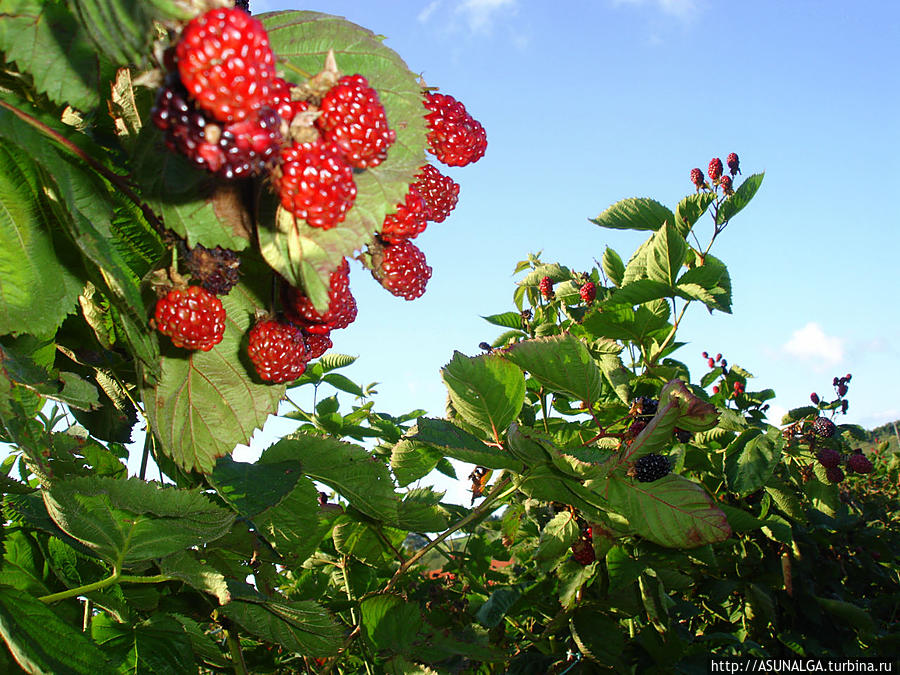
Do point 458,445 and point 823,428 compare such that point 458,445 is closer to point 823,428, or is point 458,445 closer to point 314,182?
point 314,182

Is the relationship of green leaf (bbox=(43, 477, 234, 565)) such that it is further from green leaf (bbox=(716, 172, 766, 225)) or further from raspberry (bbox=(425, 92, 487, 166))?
green leaf (bbox=(716, 172, 766, 225))

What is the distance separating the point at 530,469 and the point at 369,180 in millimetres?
847

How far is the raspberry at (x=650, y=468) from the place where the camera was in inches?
61.5

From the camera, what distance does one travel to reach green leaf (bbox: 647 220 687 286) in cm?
233

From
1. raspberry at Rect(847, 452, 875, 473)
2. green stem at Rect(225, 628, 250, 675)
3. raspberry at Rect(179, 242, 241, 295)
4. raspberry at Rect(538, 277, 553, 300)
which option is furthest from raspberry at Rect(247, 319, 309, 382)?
raspberry at Rect(847, 452, 875, 473)

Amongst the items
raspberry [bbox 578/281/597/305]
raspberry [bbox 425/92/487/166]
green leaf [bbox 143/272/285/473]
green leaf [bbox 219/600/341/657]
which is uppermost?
raspberry [bbox 425/92/487/166]

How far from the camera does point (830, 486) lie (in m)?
3.08

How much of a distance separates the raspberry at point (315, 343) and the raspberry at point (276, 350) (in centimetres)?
6

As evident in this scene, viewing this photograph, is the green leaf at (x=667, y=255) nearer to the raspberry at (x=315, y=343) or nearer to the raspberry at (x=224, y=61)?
the raspberry at (x=315, y=343)

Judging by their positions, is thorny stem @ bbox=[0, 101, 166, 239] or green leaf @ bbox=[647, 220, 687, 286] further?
green leaf @ bbox=[647, 220, 687, 286]

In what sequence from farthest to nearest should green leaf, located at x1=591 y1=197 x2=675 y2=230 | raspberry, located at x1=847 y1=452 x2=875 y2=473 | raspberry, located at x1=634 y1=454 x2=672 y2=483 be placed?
raspberry, located at x1=847 y1=452 x2=875 y2=473 < green leaf, located at x1=591 y1=197 x2=675 y2=230 < raspberry, located at x1=634 y1=454 x2=672 y2=483

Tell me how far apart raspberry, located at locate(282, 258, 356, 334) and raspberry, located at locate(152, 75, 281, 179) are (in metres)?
0.26

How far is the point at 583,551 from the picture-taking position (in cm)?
240

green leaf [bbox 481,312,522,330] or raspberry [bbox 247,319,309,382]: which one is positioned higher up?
raspberry [bbox 247,319,309,382]
